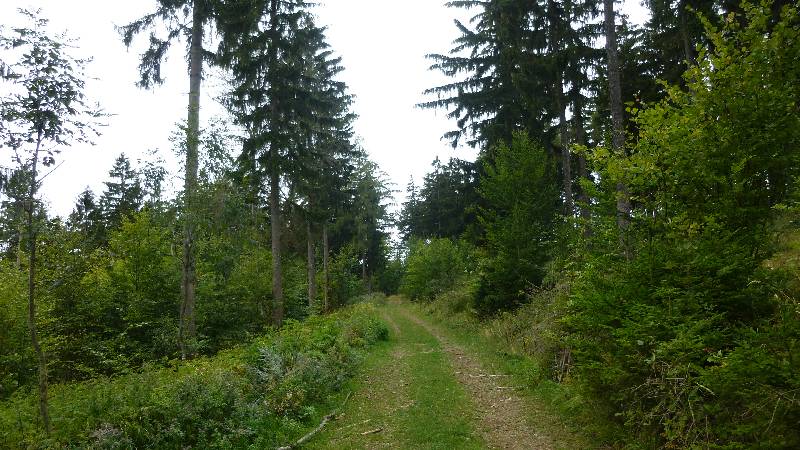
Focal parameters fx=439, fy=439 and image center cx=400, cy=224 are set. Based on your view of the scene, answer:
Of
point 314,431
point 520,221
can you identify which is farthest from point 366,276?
point 314,431

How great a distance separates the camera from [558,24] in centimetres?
1639

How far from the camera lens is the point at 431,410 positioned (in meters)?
7.91

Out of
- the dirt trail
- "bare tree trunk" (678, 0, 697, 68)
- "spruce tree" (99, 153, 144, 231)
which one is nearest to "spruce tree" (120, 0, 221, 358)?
the dirt trail

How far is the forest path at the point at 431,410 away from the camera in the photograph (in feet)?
21.7

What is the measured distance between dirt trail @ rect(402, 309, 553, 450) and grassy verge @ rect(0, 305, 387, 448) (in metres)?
2.92

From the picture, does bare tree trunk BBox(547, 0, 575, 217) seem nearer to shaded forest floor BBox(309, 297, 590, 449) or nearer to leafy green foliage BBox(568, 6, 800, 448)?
shaded forest floor BBox(309, 297, 590, 449)

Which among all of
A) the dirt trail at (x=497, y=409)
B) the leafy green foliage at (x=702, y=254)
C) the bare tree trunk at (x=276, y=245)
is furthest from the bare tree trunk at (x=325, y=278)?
the leafy green foliage at (x=702, y=254)

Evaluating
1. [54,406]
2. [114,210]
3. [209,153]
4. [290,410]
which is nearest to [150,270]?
[209,153]

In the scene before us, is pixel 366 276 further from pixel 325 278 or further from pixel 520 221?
pixel 520 221

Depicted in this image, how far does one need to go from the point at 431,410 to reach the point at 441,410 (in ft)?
0.59

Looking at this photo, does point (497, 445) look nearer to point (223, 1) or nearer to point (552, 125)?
point (223, 1)

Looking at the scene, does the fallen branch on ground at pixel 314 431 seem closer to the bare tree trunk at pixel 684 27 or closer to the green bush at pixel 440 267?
the bare tree trunk at pixel 684 27

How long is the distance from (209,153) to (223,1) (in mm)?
5546

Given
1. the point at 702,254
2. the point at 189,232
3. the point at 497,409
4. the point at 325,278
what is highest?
the point at 189,232
